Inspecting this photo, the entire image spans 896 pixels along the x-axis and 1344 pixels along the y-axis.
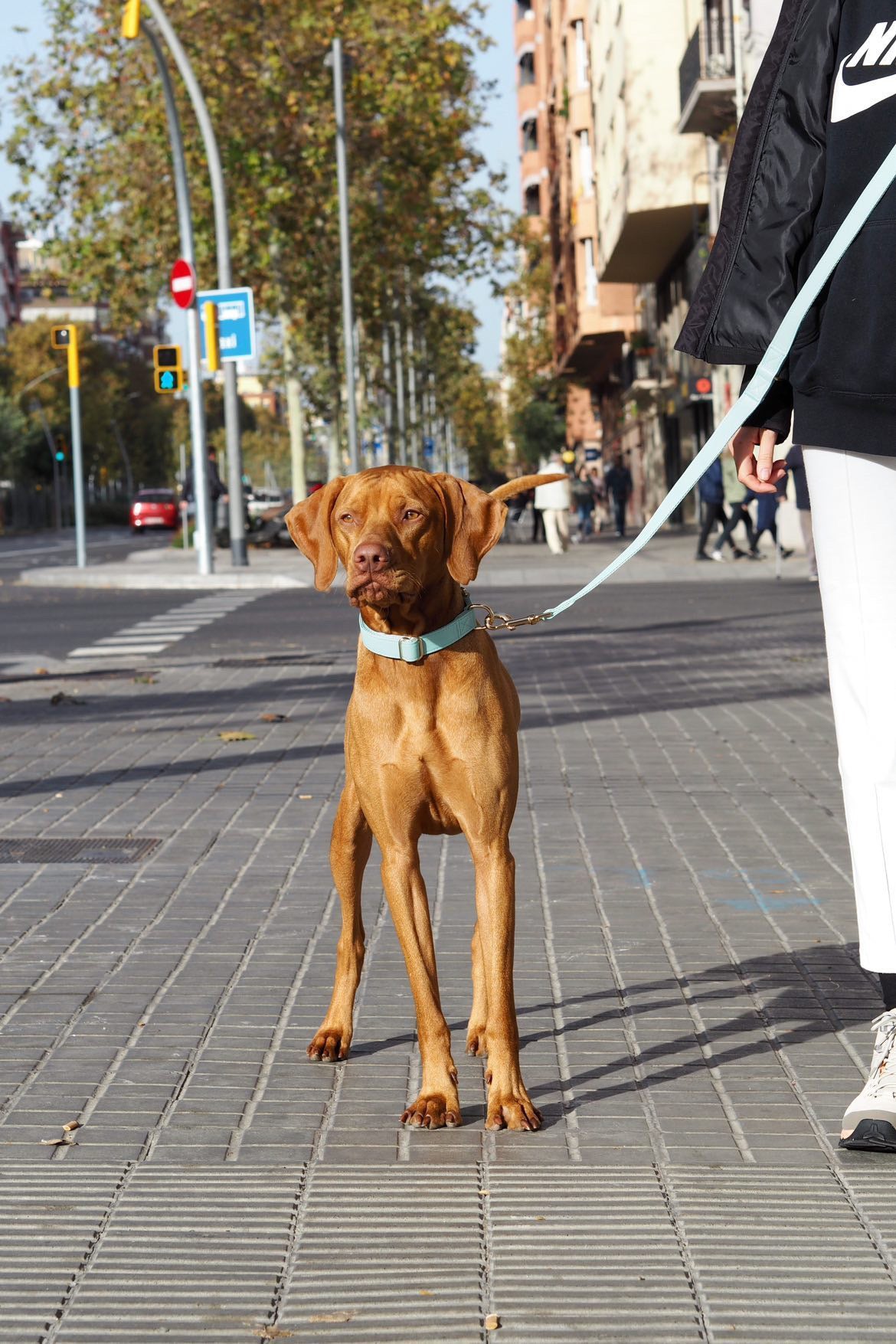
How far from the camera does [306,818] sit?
27.6 feet

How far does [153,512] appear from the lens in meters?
76.5

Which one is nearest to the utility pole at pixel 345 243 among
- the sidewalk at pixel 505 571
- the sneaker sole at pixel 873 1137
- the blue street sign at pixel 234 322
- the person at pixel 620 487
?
the sidewalk at pixel 505 571

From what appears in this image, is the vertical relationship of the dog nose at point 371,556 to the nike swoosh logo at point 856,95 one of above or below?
below

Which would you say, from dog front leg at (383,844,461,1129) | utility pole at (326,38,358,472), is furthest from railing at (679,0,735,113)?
dog front leg at (383,844,461,1129)

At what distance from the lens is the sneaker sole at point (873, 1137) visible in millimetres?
3992

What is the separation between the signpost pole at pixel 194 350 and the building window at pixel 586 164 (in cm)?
3587

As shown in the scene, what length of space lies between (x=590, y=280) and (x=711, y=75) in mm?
28519

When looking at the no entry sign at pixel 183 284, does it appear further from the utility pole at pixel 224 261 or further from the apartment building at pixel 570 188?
the apartment building at pixel 570 188

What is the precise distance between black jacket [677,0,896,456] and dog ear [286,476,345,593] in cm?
84

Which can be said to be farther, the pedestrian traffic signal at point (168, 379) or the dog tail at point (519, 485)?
the pedestrian traffic signal at point (168, 379)

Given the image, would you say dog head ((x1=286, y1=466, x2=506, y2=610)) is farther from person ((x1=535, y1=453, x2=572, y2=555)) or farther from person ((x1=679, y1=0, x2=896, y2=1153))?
person ((x1=535, y1=453, x2=572, y2=555))

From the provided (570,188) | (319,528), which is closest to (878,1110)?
(319,528)

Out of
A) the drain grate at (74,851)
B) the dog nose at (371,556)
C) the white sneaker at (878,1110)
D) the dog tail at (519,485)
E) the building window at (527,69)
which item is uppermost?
the building window at (527,69)

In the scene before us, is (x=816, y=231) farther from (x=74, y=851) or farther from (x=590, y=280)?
(x=590, y=280)
